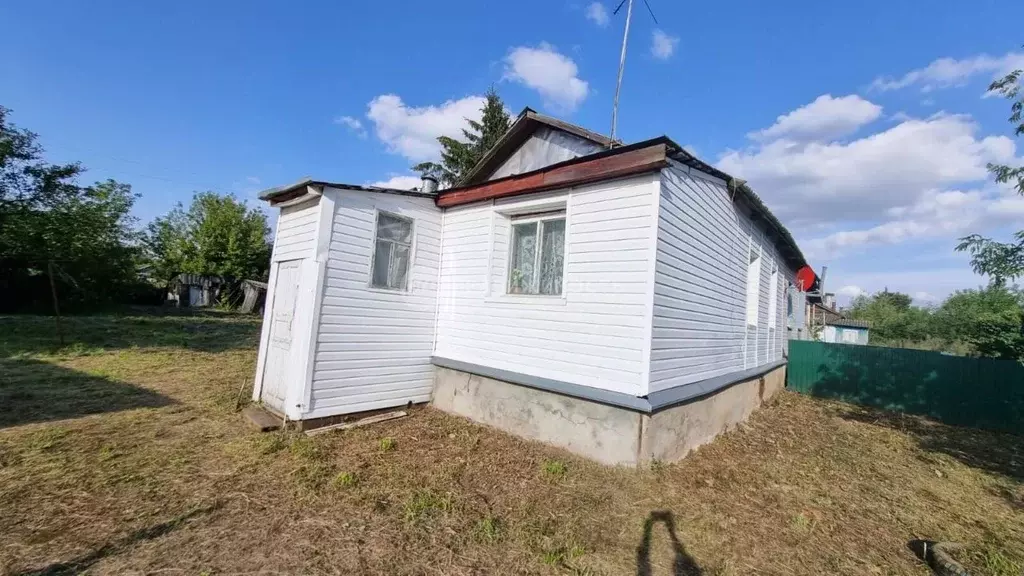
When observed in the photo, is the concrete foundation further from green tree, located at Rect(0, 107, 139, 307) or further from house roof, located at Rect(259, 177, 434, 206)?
green tree, located at Rect(0, 107, 139, 307)

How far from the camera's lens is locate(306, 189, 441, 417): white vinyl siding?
5.70 m

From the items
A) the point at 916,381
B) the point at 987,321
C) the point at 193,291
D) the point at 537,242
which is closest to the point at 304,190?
the point at 537,242

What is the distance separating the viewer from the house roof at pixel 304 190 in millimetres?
5672

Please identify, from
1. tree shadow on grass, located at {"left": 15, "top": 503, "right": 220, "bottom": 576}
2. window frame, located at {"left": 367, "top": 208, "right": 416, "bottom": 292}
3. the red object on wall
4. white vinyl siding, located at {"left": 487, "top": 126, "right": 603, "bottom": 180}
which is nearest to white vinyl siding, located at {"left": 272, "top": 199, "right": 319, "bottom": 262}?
window frame, located at {"left": 367, "top": 208, "right": 416, "bottom": 292}

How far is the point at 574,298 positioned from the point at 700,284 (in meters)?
2.14

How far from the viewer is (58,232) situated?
435 inches

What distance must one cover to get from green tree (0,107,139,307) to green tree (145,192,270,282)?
26.1 ft

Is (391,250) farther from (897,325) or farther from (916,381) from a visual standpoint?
(897,325)

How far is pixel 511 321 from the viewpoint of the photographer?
19.6ft

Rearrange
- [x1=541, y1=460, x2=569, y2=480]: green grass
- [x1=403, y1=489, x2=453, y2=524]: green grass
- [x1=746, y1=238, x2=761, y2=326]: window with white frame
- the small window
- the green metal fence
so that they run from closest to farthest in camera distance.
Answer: [x1=403, y1=489, x2=453, y2=524]: green grass, [x1=541, y1=460, x2=569, y2=480]: green grass, the small window, [x1=746, y1=238, x2=761, y2=326]: window with white frame, the green metal fence

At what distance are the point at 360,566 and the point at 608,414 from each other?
2952 mm

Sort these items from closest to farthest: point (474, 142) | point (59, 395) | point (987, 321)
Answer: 1. point (59, 395)
2. point (987, 321)
3. point (474, 142)

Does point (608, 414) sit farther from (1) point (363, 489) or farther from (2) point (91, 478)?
(2) point (91, 478)

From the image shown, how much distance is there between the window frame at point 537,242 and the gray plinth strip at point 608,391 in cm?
116
